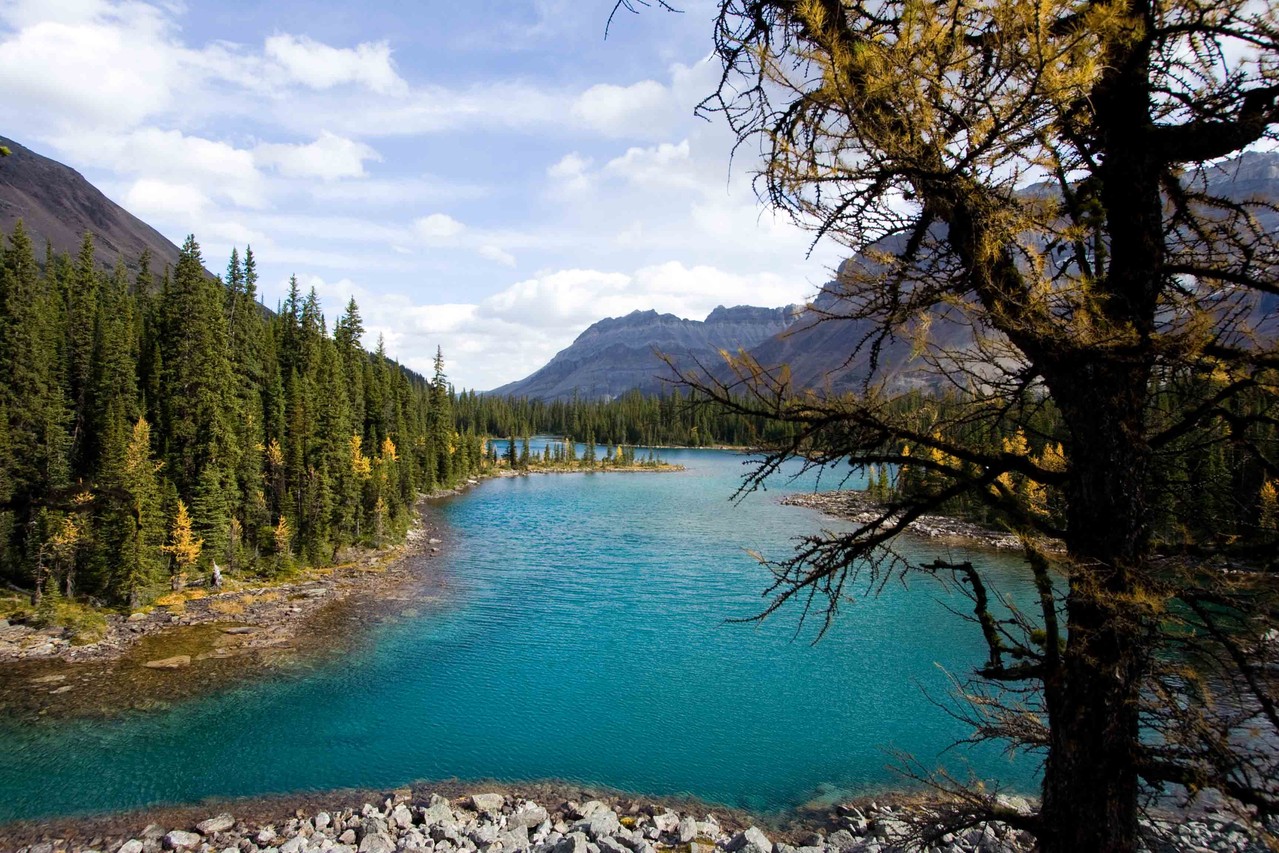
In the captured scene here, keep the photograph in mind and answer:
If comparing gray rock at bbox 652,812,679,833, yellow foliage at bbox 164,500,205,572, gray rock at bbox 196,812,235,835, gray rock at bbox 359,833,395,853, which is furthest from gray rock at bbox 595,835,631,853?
yellow foliage at bbox 164,500,205,572

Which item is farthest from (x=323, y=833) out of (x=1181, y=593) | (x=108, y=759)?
(x=1181, y=593)

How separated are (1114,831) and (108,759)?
74.1 ft

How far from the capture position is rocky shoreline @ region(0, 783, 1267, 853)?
1405 cm

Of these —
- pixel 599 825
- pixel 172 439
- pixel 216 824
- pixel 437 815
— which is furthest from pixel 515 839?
pixel 172 439

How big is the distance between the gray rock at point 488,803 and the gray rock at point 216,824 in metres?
5.17

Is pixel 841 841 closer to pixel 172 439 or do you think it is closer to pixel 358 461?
pixel 172 439

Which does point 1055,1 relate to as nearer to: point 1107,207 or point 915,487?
point 1107,207

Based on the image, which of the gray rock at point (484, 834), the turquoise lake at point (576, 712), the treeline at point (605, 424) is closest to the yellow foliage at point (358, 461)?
the turquoise lake at point (576, 712)

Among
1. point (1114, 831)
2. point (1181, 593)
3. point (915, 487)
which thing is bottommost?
point (1114, 831)

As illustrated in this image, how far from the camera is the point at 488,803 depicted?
A: 640 inches

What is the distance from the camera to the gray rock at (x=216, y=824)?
49.2ft

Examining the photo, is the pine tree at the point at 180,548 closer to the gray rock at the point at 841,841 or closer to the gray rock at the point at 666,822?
the gray rock at the point at 666,822

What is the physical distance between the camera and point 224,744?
19.2 m

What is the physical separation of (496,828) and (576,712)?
22.7 ft
